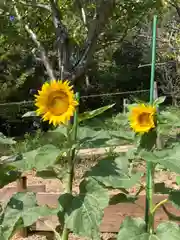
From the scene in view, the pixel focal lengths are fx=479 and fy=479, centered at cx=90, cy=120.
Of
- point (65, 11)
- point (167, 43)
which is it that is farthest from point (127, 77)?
point (65, 11)

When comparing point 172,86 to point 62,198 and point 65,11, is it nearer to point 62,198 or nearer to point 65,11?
point 65,11

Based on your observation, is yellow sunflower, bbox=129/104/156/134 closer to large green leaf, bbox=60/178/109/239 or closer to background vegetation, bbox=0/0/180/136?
large green leaf, bbox=60/178/109/239

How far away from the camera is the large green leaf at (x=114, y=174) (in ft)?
5.70

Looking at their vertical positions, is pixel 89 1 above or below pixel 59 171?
above

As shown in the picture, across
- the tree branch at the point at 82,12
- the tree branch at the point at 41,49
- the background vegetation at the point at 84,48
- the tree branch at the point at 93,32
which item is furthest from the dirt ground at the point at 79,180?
the tree branch at the point at 82,12

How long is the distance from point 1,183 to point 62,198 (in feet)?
0.94

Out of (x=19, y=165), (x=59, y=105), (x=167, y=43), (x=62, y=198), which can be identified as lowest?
(x=62, y=198)

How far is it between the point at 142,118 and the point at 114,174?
0.77 feet

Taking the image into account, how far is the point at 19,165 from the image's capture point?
1785 mm

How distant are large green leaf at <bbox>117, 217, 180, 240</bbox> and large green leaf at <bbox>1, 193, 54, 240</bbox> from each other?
28 cm

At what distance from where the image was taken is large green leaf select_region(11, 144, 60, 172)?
1.74 metres

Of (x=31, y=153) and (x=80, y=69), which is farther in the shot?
(x=80, y=69)

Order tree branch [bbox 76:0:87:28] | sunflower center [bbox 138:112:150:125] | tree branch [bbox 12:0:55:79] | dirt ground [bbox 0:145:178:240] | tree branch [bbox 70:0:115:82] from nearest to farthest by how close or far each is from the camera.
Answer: sunflower center [bbox 138:112:150:125] < dirt ground [bbox 0:145:178:240] < tree branch [bbox 70:0:115:82] < tree branch [bbox 12:0:55:79] < tree branch [bbox 76:0:87:28]

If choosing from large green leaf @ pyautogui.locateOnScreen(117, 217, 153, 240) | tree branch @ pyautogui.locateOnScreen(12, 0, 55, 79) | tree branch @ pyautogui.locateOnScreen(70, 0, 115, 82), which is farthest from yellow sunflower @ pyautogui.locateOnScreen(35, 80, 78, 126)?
tree branch @ pyautogui.locateOnScreen(12, 0, 55, 79)
